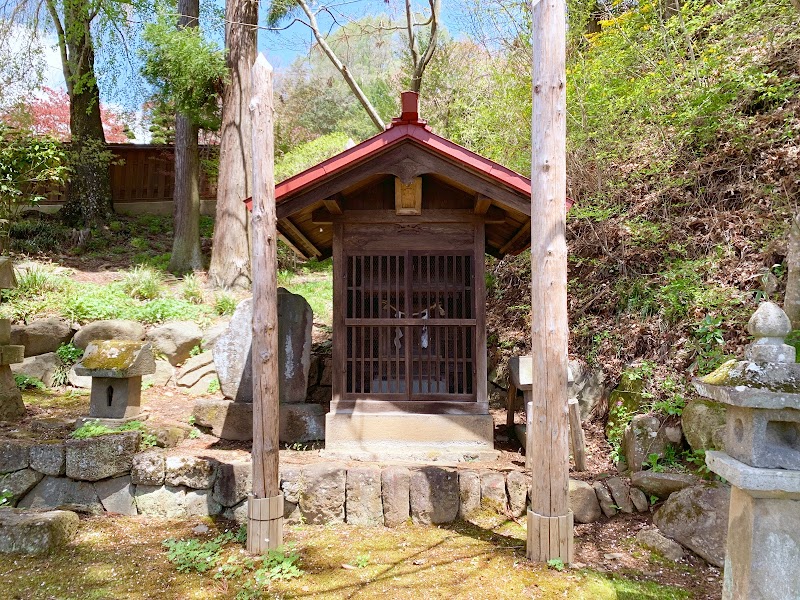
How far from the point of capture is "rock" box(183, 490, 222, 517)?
16.3 feet

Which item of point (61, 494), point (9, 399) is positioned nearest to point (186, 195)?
point (9, 399)

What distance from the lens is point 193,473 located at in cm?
498

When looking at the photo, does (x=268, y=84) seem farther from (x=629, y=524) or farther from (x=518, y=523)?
(x=629, y=524)

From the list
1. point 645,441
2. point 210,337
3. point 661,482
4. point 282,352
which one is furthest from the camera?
point 210,337

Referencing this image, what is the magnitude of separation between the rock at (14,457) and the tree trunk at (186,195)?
720cm

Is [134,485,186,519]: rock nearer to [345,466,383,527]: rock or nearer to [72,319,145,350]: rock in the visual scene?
[345,466,383,527]: rock

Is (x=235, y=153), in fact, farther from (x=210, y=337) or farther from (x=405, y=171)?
(x=405, y=171)

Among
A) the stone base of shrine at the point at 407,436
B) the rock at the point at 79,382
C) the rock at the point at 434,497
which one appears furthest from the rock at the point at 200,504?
the rock at the point at 79,382

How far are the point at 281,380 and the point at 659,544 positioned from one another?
3.92 m

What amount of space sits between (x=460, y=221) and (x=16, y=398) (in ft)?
18.9

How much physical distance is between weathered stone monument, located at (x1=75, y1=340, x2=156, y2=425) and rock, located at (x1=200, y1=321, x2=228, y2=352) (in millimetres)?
3047

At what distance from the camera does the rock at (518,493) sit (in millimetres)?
4715

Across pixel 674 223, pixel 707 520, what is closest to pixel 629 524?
pixel 707 520

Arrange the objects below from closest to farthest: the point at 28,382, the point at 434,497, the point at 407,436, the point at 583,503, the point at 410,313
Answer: the point at 583,503 < the point at 434,497 < the point at 407,436 < the point at 410,313 < the point at 28,382
